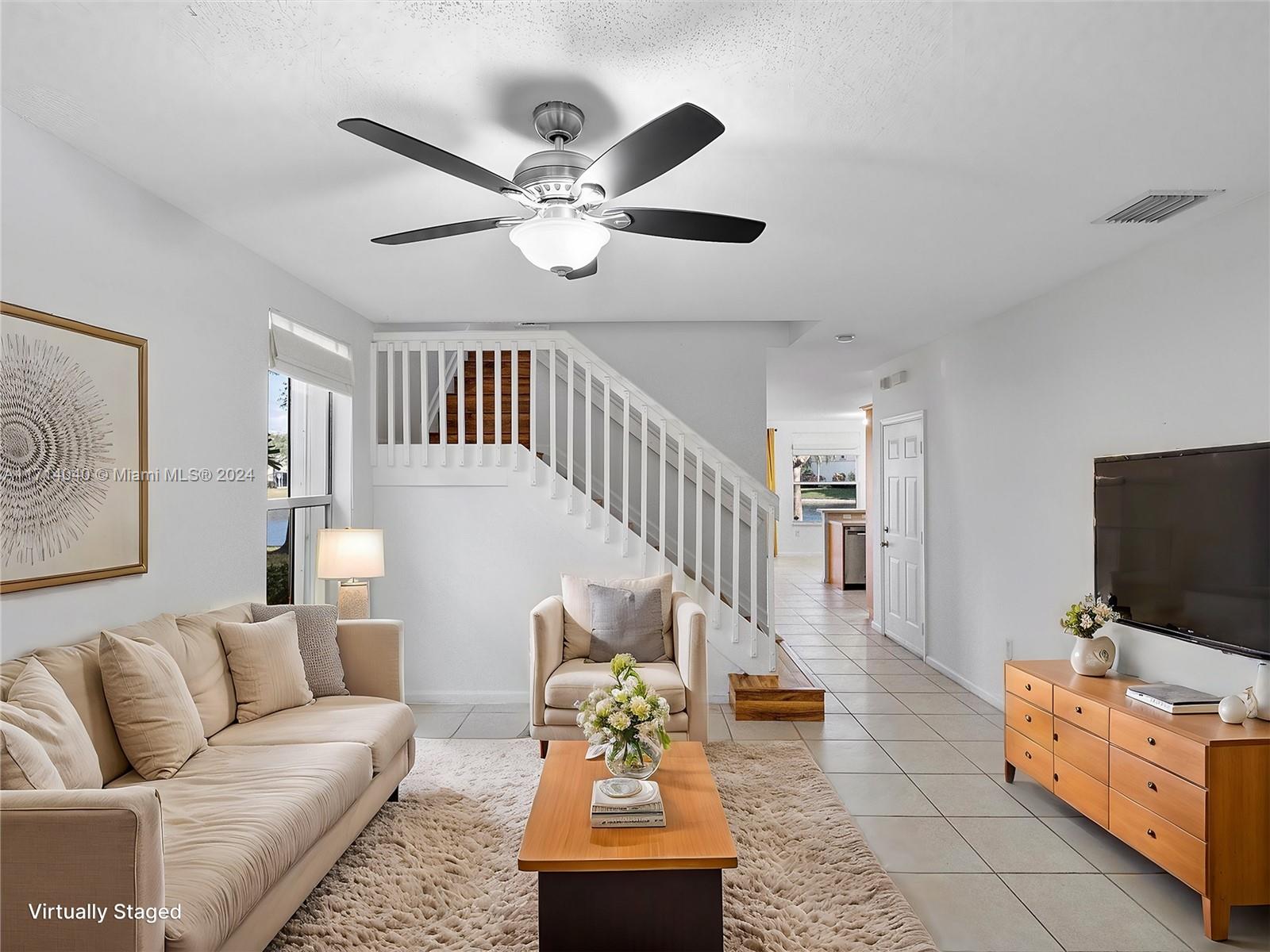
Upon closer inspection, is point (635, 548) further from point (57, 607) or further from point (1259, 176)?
point (1259, 176)

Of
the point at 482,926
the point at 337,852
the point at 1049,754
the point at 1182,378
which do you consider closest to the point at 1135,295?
the point at 1182,378

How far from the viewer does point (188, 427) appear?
3.15 meters

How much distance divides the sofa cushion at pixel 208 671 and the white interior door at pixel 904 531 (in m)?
4.99

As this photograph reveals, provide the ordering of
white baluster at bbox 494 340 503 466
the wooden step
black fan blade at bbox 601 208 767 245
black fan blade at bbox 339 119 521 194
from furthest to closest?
white baluster at bbox 494 340 503 466 < the wooden step < black fan blade at bbox 601 208 767 245 < black fan blade at bbox 339 119 521 194

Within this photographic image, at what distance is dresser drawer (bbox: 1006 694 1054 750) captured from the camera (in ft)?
10.9

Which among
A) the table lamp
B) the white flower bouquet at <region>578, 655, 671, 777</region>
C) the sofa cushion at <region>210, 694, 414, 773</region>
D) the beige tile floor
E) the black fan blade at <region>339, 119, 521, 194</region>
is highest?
the black fan blade at <region>339, 119, 521, 194</region>

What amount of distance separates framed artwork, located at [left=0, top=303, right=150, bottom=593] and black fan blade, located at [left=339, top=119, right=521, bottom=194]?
1318mm

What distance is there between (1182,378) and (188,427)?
411 cm

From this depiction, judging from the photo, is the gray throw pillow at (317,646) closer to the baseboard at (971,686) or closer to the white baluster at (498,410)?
the white baluster at (498,410)

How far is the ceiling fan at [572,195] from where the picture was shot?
1922mm

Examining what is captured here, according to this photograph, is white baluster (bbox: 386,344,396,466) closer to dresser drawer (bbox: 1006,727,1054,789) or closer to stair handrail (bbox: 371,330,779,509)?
stair handrail (bbox: 371,330,779,509)

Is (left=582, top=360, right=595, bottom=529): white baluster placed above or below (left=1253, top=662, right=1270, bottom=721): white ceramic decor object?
above

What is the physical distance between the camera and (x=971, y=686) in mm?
5246

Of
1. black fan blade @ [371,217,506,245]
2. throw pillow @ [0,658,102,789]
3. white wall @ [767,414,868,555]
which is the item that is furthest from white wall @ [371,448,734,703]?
white wall @ [767,414,868,555]
